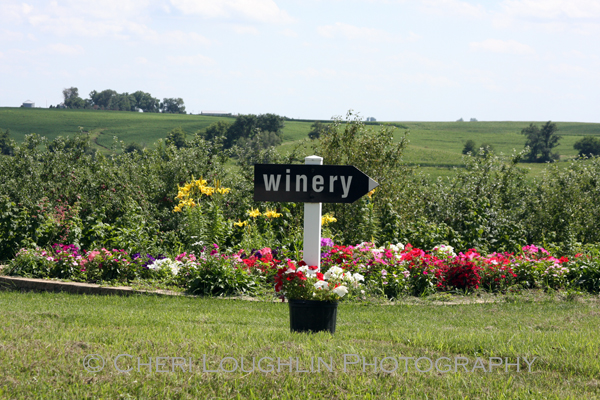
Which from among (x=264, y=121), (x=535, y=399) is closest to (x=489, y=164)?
(x=535, y=399)

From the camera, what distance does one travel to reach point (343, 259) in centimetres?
697

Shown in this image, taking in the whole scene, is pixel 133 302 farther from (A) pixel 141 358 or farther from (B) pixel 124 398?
(B) pixel 124 398

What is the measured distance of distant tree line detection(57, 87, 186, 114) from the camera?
106250mm

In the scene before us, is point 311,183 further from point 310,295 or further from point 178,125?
point 178,125

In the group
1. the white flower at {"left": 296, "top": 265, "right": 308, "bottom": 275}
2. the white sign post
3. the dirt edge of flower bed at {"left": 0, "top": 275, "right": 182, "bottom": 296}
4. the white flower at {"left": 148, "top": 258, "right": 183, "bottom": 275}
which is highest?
the white sign post

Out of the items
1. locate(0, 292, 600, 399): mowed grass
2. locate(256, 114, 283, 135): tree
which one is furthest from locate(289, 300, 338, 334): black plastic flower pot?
locate(256, 114, 283, 135): tree

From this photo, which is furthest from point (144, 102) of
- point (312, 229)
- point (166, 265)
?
point (312, 229)

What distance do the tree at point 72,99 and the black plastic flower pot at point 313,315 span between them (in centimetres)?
11355

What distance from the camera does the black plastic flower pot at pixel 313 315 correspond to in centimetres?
421

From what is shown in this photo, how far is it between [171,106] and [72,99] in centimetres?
1953

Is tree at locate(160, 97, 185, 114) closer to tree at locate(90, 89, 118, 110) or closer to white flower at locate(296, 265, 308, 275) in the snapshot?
tree at locate(90, 89, 118, 110)

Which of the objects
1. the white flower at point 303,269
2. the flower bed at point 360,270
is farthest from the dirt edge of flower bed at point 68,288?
the white flower at point 303,269

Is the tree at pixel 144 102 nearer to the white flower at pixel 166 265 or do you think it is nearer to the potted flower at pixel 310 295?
the white flower at pixel 166 265

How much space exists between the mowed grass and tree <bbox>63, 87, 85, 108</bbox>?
366 ft
